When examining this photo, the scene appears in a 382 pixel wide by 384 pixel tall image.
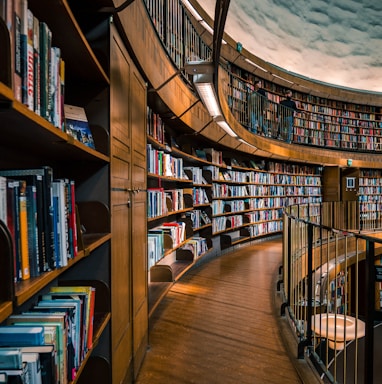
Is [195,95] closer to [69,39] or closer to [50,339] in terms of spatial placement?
[69,39]

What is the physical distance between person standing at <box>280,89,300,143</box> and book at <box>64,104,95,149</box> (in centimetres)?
836

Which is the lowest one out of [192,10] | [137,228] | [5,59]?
[137,228]

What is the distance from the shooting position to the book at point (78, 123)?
1.54 metres

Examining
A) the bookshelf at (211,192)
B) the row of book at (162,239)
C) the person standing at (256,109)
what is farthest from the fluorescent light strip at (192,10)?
the row of book at (162,239)

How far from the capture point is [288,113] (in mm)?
9555

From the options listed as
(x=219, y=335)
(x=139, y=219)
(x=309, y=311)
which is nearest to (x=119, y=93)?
(x=139, y=219)

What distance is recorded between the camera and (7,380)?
733 millimetres

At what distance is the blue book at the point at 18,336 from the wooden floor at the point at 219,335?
1607 millimetres

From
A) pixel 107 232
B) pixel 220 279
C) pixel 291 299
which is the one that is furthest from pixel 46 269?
pixel 220 279

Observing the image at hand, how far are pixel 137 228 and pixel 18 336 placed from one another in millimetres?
1527

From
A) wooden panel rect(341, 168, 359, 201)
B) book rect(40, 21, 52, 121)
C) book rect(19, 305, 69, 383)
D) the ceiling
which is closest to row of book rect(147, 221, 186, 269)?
book rect(19, 305, 69, 383)

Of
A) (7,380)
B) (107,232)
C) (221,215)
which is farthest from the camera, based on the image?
(221,215)

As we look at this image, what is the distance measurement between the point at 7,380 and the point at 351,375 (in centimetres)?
666

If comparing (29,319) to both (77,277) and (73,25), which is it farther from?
(73,25)
